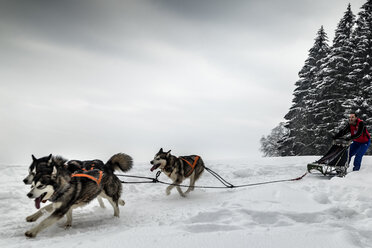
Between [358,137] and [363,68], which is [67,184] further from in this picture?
[363,68]

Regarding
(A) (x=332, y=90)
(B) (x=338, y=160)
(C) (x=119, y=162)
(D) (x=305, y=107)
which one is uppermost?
(A) (x=332, y=90)

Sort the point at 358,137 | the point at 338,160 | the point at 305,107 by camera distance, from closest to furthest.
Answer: the point at 358,137
the point at 338,160
the point at 305,107

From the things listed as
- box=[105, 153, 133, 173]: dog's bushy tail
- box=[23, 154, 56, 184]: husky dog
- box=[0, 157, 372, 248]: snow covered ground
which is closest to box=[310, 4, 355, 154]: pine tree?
box=[0, 157, 372, 248]: snow covered ground

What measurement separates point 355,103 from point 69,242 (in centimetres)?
1798

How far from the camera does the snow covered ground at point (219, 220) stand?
287 centimetres

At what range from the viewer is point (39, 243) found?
10.3ft

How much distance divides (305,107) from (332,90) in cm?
286

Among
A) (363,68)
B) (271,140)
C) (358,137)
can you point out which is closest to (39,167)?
(358,137)

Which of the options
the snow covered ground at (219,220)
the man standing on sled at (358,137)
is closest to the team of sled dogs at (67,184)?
the snow covered ground at (219,220)

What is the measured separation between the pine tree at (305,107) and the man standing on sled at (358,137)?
459 inches

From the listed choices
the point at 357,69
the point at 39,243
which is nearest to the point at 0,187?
the point at 39,243

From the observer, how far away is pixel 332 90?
17906mm

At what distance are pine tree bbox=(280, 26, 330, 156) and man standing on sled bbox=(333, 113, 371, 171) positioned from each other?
11.7 metres

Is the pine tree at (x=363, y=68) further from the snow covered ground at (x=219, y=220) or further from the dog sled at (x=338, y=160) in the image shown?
the snow covered ground at (x=219, y=220)
